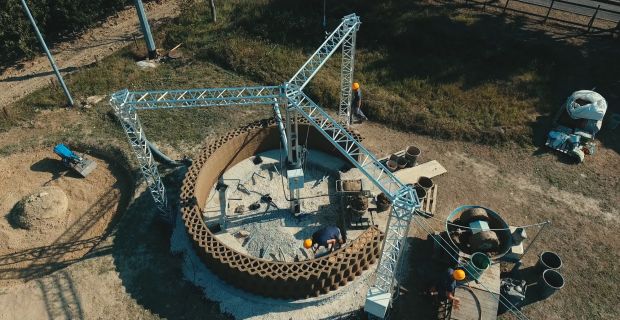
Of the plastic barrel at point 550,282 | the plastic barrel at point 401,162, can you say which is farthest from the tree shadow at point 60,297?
the plastic barrel at point 550,282

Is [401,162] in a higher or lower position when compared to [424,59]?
lower

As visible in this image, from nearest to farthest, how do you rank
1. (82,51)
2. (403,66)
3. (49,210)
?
1. (49,210)
2. (403,66)
3. (82,51)

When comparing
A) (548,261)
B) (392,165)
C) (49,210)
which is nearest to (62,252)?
(49,210)

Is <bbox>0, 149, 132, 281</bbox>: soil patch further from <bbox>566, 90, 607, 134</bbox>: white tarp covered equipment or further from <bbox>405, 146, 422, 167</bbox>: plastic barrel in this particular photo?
<bbox>566, 90, 607, 134</bbox>: white tarp covered equipment

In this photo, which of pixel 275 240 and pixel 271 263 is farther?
pixel 275 240

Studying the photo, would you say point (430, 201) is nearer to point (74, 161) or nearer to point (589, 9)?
point (74, 161)

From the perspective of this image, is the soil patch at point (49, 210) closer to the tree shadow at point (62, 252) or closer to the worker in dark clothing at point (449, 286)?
the tree shadow at point (62, 252)
